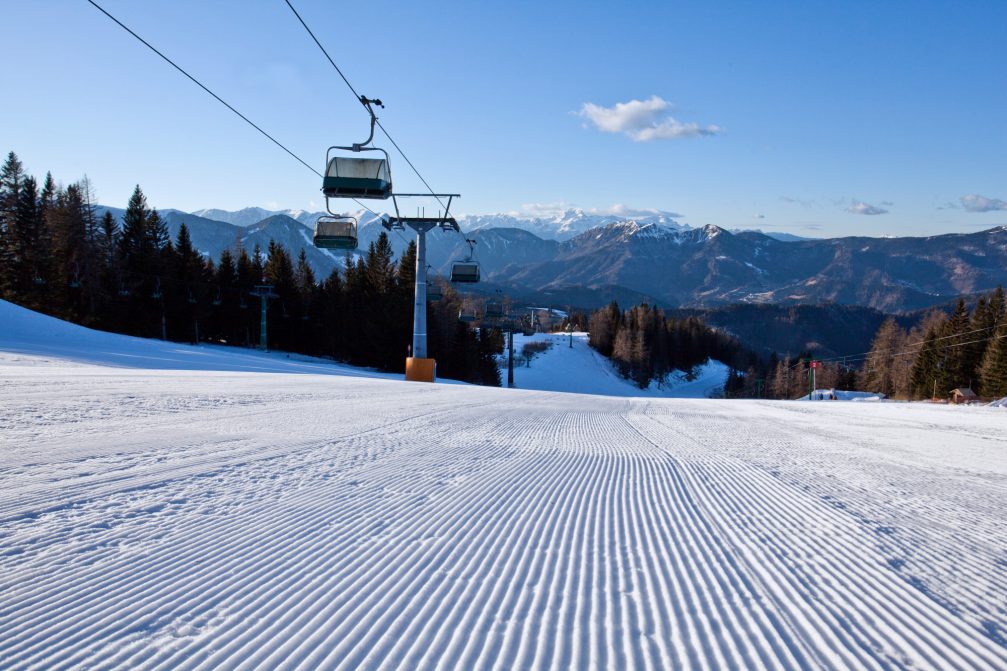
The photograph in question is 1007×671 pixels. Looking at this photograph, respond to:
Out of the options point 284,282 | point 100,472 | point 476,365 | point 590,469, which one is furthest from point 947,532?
point 284,282

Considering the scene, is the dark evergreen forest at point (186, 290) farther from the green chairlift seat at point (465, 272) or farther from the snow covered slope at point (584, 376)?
the green chairlift seat at point (465, 272)

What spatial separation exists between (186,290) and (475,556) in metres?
61.0

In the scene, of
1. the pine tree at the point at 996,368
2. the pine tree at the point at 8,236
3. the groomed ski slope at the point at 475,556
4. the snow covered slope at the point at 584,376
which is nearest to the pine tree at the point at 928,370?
the pine tree at the point at 996,368

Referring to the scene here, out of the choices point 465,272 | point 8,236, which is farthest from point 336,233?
point 8,236

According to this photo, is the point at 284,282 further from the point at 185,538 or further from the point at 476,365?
the point at 185,538

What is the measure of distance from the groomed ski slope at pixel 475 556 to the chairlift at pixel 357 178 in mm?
13247

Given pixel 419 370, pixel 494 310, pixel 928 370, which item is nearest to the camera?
pixel 419 370

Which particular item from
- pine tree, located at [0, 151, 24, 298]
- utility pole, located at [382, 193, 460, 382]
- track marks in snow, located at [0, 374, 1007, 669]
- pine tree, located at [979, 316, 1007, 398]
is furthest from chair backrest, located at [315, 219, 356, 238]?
pine tree, located at [979, 316, 1007, 398]

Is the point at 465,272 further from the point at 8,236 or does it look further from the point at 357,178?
the point at 8,236

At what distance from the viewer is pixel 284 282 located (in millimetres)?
63469

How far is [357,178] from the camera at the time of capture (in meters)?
18.3

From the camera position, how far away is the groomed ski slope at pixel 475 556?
6.97 feet

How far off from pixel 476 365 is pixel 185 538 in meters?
55.7

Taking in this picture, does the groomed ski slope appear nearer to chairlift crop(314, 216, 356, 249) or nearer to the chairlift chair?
chairlift crop(314, 216, 356, 249)
